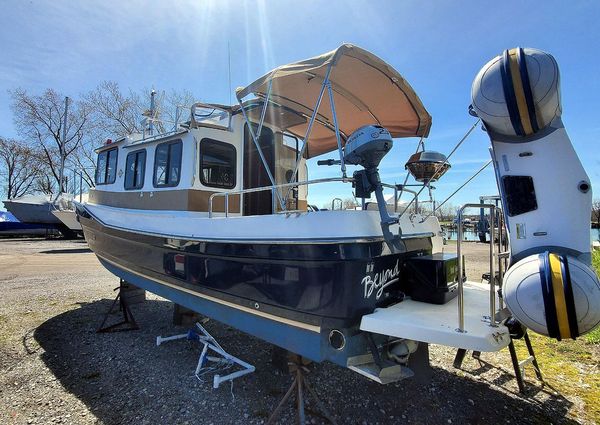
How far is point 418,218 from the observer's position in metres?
3.56

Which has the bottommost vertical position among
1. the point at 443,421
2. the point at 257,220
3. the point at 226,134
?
the point at 443,421

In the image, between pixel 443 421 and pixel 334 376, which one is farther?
pixel 334 376

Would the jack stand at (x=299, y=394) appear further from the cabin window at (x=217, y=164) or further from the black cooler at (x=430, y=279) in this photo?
the cabin window at (x=217, y=164)

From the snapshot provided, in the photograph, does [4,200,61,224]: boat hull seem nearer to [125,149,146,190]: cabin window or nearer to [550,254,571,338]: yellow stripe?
[125,149,146,190]: cabin window

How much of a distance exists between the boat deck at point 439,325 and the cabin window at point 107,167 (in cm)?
533

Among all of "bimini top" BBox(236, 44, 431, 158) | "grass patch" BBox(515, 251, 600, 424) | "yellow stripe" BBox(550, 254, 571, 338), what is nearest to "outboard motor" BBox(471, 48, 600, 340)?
"yellow stripe" BBox(550, 254, 571, 338)

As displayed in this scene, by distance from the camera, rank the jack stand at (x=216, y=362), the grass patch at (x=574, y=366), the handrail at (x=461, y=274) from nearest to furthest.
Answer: the handrail at (x=461, y=274) → the grass patch at (x=574, y=366) → the jack stand at (x=216, y=362)

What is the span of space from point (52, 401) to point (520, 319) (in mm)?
4109

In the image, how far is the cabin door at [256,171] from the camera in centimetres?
482

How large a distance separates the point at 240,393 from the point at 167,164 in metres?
3.00

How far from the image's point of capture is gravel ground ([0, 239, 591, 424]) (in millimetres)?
3170

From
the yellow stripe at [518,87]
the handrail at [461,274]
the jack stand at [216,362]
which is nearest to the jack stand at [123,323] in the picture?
the jack stand at [216,362]

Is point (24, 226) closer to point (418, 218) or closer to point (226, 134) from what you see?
point (226, 134)

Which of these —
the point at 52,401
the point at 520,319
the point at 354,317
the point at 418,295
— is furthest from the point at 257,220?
the point at 52,401
